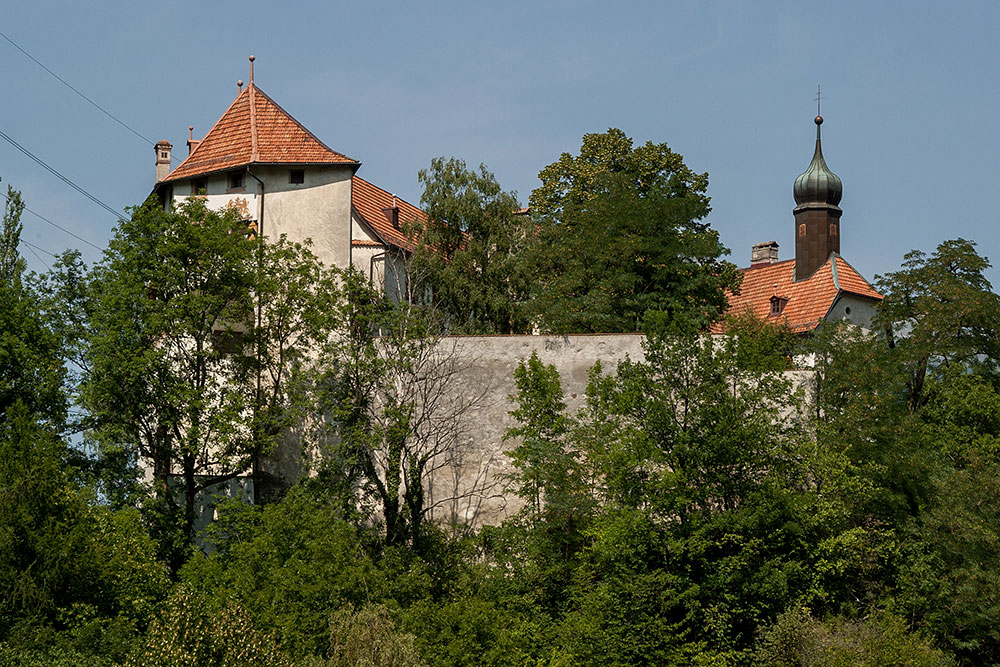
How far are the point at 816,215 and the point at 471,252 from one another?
2637cm

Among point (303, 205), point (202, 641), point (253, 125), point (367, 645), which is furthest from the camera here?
point (253, 125)

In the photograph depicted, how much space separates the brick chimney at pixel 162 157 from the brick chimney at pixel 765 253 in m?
31.0

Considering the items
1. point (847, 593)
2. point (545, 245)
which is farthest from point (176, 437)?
point (847, 593)

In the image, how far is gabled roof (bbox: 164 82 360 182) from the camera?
121 ft

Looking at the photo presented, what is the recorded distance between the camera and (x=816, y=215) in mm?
61625

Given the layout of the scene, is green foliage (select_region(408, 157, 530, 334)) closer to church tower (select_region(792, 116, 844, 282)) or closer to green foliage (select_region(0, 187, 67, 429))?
green foliage (select_region(0, 187, 67, 429))

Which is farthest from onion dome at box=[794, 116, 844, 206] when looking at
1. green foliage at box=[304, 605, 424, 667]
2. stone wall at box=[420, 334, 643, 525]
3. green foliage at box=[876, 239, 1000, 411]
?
green foliage at box=[304, 605, 424, 667]

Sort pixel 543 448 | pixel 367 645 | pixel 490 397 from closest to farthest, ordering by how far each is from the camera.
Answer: pixel 367 645 → pixel 543 448 → pixel 490 397

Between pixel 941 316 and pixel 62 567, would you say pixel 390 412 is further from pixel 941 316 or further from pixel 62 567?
pixel 941 316

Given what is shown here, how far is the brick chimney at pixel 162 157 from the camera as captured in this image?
147ft

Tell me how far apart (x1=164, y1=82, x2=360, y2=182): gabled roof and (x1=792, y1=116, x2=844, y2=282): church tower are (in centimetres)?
2706

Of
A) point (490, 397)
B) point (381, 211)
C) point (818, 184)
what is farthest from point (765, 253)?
point (490, 397)

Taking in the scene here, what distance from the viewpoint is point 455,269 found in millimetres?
39344

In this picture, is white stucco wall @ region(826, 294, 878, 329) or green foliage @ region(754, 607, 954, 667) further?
white stucco wall @ region(826, 294, 878, 329)
